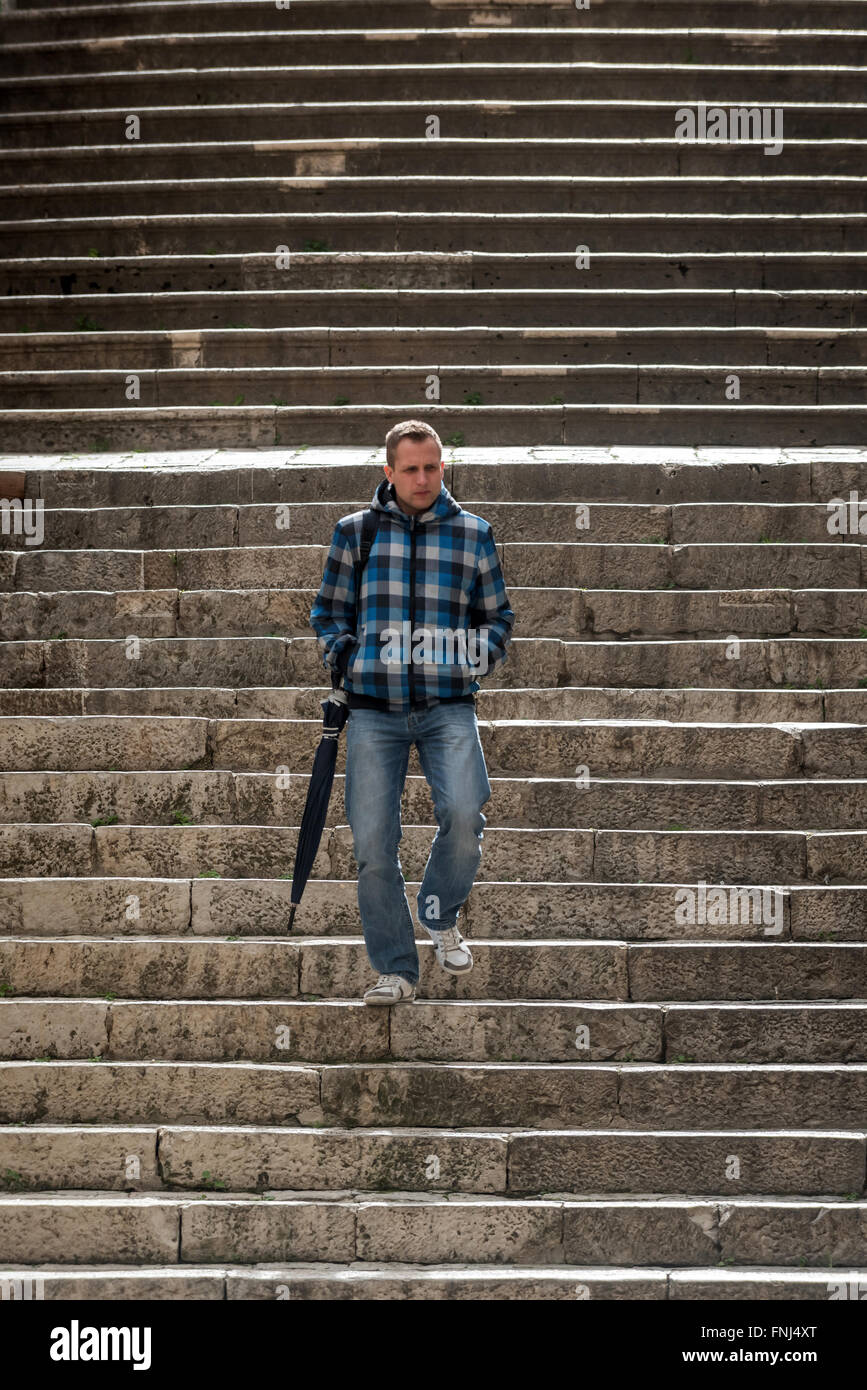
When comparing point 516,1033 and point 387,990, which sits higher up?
point 387,990

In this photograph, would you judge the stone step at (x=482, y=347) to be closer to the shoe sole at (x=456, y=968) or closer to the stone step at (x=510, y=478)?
the stone step at (x=510, y=478)

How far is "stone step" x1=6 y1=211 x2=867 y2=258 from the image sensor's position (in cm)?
1152

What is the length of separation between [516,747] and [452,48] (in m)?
8.57

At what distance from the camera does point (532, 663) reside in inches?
292

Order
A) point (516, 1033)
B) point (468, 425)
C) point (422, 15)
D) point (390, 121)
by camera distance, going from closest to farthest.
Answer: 1. point (516, 1033)
2. point (468, 425)
3. point (390, 121)
4. point (422, 15)

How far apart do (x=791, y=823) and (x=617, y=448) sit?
427 cm

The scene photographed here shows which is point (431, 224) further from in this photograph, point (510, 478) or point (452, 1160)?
point (452, 1160)

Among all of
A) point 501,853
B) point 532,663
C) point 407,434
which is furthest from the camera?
point 532,663

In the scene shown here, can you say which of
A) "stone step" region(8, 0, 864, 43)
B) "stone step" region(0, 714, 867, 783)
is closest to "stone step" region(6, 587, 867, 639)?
"stone step" region(0, 714, 867, 783)

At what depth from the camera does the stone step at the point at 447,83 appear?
12.6 metres

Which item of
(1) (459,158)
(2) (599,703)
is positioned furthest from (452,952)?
(1) (459,158)

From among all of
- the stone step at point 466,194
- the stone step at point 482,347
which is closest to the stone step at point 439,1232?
the stone step at point 482,347

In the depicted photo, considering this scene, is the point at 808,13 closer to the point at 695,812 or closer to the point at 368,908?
the point at 695,812

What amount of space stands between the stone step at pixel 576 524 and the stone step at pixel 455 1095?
3662mm
